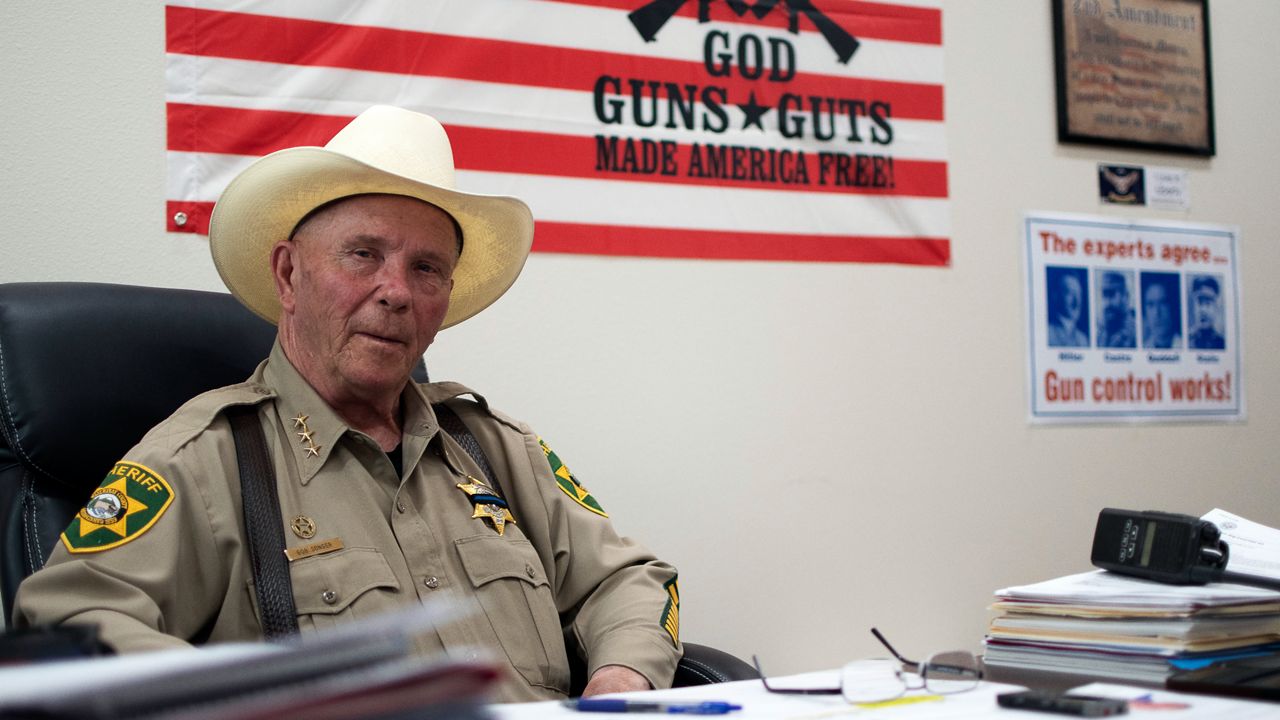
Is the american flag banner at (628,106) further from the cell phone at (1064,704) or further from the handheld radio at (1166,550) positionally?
the cell phone at (1064,704)

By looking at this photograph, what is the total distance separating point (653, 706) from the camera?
2.76 ft

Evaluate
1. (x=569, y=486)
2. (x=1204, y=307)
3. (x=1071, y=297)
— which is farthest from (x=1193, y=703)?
(x=1204, y=307)

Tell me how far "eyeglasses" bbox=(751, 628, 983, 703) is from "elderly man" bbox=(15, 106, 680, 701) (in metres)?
0.58

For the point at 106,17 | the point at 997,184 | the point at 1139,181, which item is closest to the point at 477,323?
the point at 106,17

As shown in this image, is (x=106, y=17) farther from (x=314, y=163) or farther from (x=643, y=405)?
(x=643, y=405)

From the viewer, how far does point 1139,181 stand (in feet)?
9.37

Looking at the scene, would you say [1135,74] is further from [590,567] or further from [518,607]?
[518,607]

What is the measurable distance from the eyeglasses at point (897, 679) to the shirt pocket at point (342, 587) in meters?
0.64

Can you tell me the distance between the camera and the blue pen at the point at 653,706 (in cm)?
83

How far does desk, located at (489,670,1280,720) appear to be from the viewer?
2.63 feet

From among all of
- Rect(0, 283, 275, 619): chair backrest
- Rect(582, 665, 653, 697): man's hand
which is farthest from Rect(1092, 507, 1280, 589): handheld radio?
Rect(0, 283, 275, 619): chair backrest

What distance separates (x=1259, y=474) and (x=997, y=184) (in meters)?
1.09

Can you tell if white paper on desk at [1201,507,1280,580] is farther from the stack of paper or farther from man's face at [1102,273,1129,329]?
man's face at [1102,273,1129,329]

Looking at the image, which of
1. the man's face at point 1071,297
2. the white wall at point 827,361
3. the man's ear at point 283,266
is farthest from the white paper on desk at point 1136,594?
the man's face at point 1071,297
